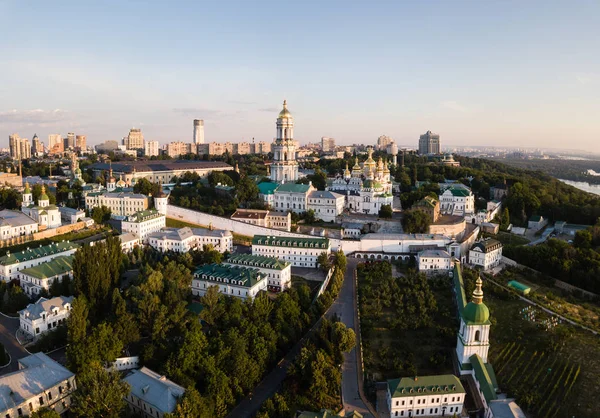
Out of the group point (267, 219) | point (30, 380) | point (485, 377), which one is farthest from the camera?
point (267, 219)

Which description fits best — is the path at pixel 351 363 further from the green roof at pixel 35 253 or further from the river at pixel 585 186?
the river at pixel 585 186

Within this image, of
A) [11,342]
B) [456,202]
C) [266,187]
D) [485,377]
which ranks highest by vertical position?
[266,187]

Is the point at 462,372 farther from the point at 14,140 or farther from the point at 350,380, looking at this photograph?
the point at 14,140

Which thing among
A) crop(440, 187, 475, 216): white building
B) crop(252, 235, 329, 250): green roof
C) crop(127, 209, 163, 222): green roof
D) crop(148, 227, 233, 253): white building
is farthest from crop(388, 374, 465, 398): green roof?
crop(440, 187, 475, 216): white building

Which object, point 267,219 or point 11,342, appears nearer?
point 11,342

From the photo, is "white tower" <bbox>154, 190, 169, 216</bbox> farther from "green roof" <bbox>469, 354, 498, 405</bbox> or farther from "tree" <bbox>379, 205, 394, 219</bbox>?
"green roof" <bbox>469, 354, 498, 405</bbox>

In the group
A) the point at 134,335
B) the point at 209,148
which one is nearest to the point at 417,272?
the point at 134,335

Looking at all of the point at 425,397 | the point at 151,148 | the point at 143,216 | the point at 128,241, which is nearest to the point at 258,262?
the point at 128,241

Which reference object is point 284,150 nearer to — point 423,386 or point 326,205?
point 326,205
